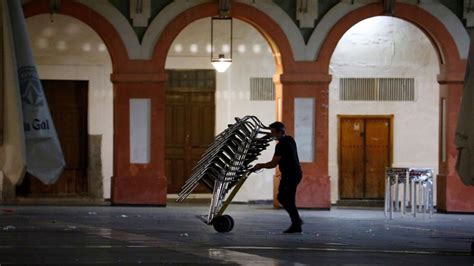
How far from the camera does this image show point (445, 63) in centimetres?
2530

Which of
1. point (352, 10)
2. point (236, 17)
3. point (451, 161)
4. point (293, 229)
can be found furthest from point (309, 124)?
point (293, 229)

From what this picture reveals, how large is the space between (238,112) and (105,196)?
396cm

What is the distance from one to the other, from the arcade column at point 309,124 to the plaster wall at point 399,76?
10.1 ft

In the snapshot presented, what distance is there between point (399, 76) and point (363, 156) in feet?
7.42

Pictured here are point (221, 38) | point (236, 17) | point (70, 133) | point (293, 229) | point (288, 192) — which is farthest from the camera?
point (70, 133)

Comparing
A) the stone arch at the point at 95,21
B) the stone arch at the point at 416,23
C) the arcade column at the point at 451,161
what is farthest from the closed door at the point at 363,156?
the stone arch at the point at 95,21

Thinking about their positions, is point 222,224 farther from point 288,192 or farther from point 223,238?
point 288,192

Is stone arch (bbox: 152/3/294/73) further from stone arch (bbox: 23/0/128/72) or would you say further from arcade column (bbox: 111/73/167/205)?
stone arch (bbox: 23/0/128/72)

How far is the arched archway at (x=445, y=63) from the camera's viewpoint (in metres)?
25.2

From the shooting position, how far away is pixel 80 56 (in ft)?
90.5

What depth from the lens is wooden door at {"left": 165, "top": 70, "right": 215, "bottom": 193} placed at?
28031 millimetres

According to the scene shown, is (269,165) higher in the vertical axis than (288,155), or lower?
lower

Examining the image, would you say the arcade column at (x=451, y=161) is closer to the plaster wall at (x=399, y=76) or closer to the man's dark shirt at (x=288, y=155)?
the plaster wall at (x=399, y=76)

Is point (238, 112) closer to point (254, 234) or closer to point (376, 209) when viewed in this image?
point (376, 209)
